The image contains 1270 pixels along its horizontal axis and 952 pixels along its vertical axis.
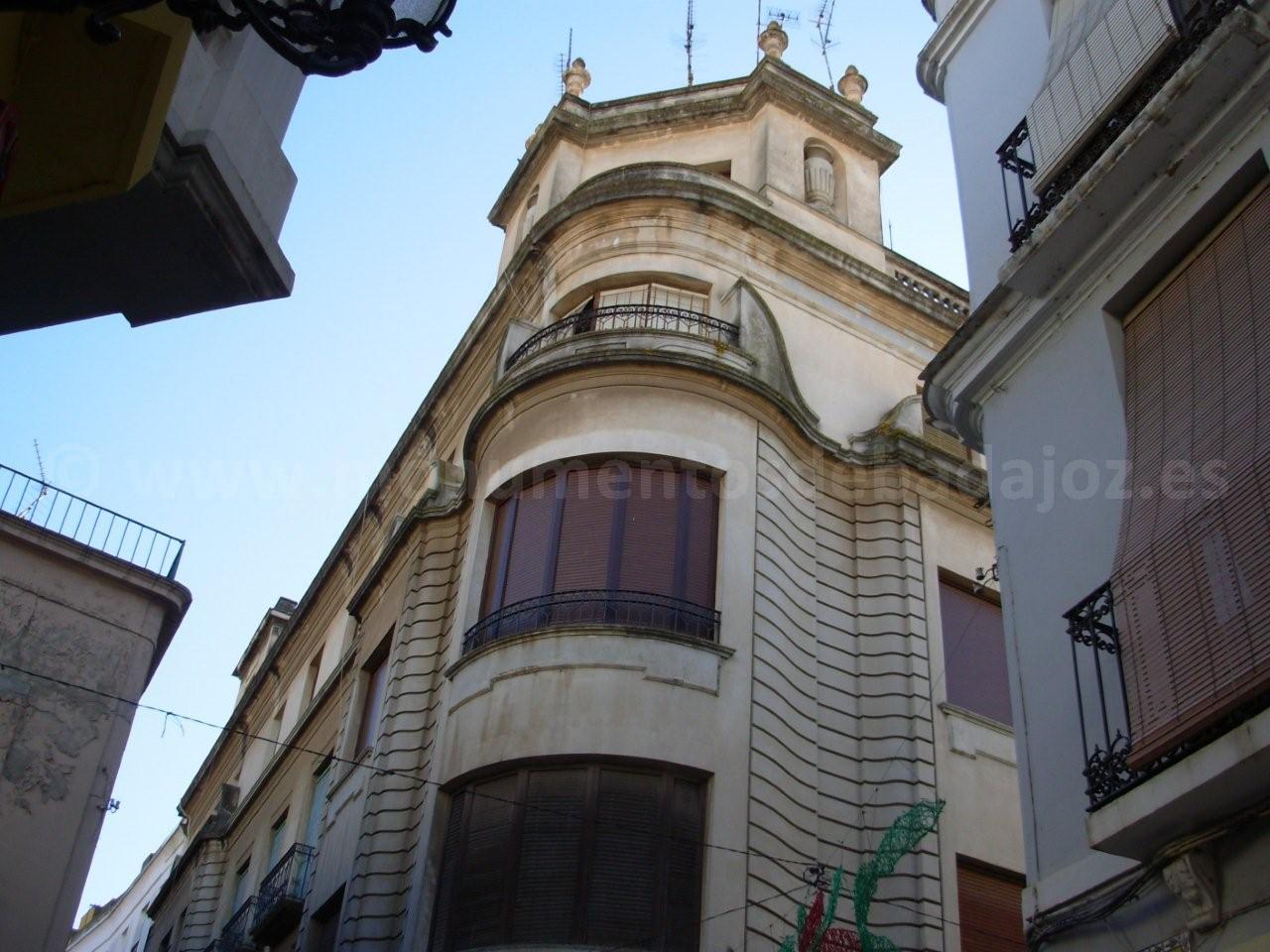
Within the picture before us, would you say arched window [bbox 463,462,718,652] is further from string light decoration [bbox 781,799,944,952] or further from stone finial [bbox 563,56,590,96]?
stone finial [bbox 563,56,590,96]

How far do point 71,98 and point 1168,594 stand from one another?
6295mm

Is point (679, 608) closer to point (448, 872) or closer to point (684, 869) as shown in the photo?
point (684, 869)

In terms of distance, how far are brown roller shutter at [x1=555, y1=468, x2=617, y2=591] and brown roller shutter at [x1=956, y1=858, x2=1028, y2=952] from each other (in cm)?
532

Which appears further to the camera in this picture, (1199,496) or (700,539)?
(700,539)

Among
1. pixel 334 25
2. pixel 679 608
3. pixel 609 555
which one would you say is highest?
pixel 609 555

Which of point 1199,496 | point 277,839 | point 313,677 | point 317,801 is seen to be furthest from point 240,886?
point 1199,496

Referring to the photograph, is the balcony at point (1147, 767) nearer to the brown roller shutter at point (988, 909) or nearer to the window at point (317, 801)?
the brown roller shutter at point (988, 909)

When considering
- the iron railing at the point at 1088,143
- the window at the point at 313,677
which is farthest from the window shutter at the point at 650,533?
the window at the point at 313,677

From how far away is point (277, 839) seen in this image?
2386 centimetres

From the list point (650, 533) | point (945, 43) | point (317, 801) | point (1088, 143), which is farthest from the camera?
point (317, 801)

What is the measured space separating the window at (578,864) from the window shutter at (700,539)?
88.4 inches

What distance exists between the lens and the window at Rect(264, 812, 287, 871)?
76.1 feet

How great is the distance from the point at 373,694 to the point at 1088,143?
14045 millimetres

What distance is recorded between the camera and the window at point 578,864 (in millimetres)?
13133
